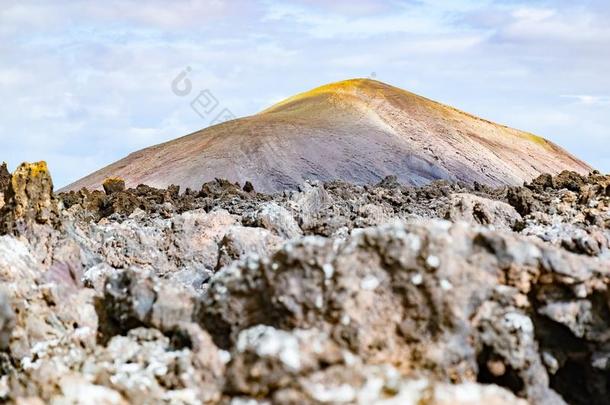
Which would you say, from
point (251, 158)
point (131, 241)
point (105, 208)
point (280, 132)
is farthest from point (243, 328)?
point (280, 132)

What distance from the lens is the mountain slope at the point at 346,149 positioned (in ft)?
75.4

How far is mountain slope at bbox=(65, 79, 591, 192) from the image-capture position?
75.4ft

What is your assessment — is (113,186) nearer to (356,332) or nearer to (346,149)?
(346,149)

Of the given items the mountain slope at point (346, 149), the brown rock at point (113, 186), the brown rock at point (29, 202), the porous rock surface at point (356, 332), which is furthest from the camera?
the mountain slope at point (346, 149)

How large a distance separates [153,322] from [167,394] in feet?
2.62

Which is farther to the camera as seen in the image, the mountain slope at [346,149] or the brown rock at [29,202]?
the mountain slope at [346,149]

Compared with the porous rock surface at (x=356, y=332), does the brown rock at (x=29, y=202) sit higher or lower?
higher

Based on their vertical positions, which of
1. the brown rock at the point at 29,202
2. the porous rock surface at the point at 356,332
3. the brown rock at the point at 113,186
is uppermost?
the brown rock at the point at 113,186

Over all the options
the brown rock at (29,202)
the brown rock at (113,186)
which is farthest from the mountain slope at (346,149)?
the brown rock at (29,202)

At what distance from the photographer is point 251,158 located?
75.9 ft

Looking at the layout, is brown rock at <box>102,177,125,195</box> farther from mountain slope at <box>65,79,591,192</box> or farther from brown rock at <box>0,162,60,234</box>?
brown rock at <box>0,162,60,234</box>

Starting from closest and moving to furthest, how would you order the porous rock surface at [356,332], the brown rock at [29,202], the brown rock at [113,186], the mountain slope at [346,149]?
the porous rock surface at [356,332]
the brown rock at [29,202]
the brown rock at [113,186]
the mountain slope at [346,149]

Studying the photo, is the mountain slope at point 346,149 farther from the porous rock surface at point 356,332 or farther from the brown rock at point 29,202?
the porous rock surface at point 356,332

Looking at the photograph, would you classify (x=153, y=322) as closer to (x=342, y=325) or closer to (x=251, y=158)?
(x=342, y=325)
